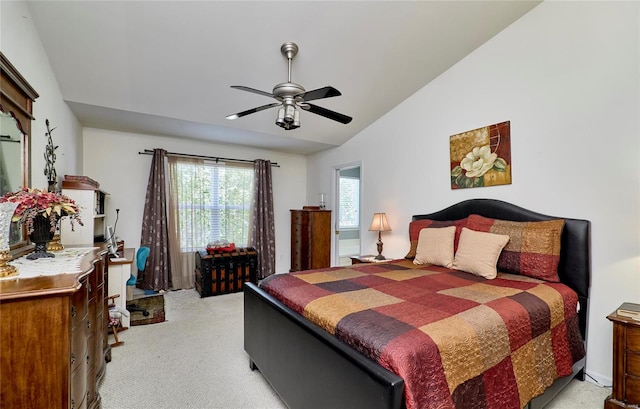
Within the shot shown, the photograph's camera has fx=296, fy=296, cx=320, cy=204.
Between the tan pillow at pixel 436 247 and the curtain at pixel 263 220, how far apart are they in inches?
113

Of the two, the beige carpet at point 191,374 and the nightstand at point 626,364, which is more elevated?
the nightstand at point 626,364

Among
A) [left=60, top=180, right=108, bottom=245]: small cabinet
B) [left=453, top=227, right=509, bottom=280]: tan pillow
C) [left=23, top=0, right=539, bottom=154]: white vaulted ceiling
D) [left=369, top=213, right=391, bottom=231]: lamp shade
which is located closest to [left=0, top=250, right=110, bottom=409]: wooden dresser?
[left=60, top=180, right=108, bottom=245]: small cabinet

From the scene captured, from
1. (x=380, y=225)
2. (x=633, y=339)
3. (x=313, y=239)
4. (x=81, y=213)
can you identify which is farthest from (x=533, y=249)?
(x=81, y=213)

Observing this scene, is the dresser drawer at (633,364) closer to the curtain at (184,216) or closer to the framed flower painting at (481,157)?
the framed flower painting at (481,157)

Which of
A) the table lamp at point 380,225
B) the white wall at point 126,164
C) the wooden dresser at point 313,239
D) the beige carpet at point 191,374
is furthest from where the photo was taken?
the wooden dresser at point 313,239

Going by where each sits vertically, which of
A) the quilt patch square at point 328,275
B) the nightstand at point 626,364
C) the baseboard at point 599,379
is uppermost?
the quilt patch square at point 328,275

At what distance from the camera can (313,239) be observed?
496cm

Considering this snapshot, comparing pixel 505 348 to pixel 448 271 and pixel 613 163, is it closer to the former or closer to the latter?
pixel 448 271

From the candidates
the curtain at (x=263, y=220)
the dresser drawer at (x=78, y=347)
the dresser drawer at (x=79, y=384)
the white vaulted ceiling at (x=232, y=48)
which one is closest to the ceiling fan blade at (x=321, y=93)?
the white vaulted ceiling at (x=232, y=48)

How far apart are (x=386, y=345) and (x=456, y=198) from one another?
246 cm

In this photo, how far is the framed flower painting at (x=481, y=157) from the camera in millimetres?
2848

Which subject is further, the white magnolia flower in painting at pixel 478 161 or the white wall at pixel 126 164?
the white wall at pixel 126 164

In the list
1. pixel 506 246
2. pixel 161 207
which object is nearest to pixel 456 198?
pixel 506 246

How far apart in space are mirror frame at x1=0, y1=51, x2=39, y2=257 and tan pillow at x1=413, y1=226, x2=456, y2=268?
122 inches
